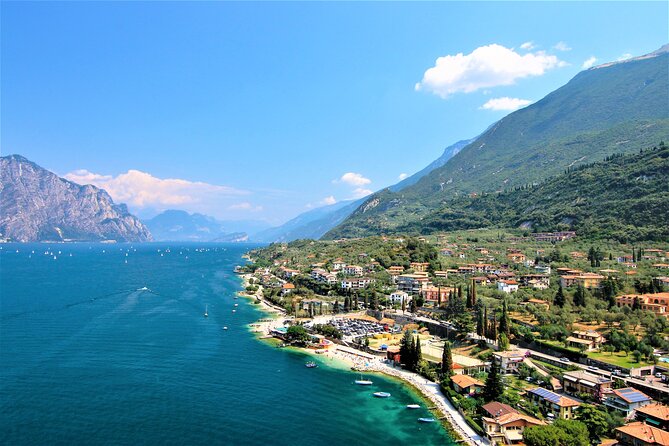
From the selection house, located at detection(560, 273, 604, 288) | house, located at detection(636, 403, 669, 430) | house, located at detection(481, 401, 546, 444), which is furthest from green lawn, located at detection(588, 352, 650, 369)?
house, located at detection(560, 273, 604, 288)

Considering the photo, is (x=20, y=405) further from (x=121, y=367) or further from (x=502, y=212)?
(x=502, y=212)

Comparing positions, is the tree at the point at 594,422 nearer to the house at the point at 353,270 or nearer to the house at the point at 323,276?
the house at the point at 323,276

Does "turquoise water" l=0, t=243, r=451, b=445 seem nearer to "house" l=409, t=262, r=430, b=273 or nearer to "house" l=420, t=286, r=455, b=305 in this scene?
"house" l=420, t=286, r=455, b=305

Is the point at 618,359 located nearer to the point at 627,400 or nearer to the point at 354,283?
the point at 627,400

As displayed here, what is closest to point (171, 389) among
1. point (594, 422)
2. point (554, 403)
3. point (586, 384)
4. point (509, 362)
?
point (554, 403)

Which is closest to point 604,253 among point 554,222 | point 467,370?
point 554,222

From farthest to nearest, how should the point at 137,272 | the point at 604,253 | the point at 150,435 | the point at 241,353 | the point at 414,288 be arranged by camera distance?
1. the point at 137,272
2. the point at 604,253
3. the point at 414,288
4. the point at 241,353
5. the point at 150,435
